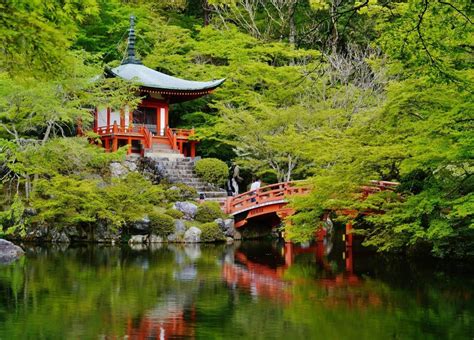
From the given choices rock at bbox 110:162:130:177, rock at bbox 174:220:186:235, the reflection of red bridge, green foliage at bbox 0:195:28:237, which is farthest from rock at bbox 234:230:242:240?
green foliage at bbox 0:195:28:237

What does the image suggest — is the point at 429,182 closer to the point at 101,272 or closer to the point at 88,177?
the point at 101,272

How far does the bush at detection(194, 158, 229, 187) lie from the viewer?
22.9 metres

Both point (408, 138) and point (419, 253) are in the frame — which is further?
point (419, 253)

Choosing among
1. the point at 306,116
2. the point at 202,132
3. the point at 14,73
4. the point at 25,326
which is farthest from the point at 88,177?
the point at 14,73

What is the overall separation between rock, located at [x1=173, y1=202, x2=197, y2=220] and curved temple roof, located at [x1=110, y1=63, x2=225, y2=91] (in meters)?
5.30

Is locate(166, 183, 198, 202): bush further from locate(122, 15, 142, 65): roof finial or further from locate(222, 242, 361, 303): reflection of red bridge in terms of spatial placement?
locate(122, 15, 142, 65): roof finial

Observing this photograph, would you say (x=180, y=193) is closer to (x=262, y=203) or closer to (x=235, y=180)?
(x=262, y=203)

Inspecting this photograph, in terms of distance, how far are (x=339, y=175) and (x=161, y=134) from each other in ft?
39.0

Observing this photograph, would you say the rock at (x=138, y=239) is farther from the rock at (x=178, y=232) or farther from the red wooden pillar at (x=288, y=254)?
the red wooden pillar at (x=288, y=254)

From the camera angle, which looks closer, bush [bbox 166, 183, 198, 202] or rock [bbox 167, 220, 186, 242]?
rock [bbox 167, 220, 186, 242]

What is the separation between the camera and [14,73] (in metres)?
5.30

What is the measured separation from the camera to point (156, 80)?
24.8 metres

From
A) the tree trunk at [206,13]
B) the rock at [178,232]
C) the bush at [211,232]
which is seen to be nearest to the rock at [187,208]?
the rock at [178,232]

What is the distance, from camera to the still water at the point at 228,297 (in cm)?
815
